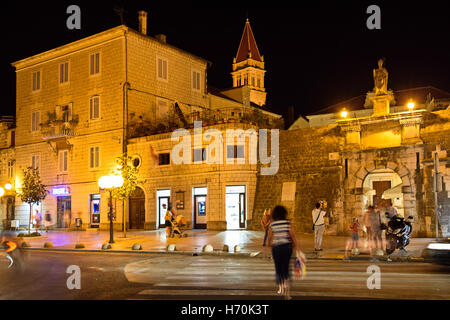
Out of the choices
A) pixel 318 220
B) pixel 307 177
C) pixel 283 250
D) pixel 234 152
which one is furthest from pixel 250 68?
pixel 283 250

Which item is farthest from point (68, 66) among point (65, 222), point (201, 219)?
point (201, 219)

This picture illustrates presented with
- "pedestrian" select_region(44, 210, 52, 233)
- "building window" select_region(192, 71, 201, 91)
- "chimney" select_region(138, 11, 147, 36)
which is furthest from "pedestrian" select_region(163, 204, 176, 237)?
"chimney" select_region(138, 11, 147, 36)

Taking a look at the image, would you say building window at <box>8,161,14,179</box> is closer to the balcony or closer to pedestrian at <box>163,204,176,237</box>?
the balcony

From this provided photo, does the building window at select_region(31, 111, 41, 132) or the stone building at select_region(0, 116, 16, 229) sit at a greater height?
the building window at select_region(31, 111, 41, 132)

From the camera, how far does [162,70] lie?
120ft

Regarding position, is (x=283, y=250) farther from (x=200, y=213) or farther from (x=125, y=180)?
(x=200, y=213)

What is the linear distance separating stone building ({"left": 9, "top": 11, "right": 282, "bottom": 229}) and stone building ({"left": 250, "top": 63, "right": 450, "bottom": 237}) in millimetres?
2618

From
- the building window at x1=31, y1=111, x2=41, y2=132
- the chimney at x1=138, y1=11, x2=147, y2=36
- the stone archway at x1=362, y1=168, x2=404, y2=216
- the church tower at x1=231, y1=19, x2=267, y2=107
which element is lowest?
the stone archway at x1=362, y1=168, x2=404, y2=216

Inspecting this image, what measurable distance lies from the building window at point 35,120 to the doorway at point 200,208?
17.0 m

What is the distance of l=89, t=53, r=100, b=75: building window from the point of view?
35438 mm

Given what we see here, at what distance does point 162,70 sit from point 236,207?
13.6 m

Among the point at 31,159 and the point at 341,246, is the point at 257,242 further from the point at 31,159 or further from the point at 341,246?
the point at 31,159

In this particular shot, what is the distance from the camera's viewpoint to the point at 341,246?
19.0m
